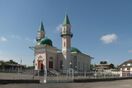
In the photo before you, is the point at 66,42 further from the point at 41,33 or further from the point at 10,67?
the point at 10,67

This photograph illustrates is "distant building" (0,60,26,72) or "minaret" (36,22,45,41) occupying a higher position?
"minaret" (36,22,45,41)

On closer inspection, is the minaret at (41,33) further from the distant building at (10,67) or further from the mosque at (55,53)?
the distant building at (10,67)

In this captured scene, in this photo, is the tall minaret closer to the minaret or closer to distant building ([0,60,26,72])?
the minaret

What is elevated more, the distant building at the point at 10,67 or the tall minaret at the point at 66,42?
the tall minaret at the point at 66,42

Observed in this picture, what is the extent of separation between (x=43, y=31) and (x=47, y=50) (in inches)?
485

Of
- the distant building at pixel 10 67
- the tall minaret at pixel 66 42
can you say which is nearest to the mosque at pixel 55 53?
→ the tall minaret at pixel 66 42

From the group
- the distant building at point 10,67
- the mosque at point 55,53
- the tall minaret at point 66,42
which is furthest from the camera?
the tall minaret at point 66,42

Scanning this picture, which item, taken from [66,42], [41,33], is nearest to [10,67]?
[41,33]

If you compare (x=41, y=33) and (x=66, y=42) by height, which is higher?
(x=41, y=33)

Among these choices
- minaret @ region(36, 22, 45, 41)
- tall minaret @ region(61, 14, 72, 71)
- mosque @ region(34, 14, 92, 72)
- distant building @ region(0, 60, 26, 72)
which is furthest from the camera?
minaret @ region(36, 22, 45, 41)

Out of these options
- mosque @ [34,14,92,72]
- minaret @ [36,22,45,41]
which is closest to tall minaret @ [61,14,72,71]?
mosque @ [34,14,92,72]

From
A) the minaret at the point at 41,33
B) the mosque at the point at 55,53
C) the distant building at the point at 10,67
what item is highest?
the minaret at the point at 41,33

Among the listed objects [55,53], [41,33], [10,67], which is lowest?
[10,67]

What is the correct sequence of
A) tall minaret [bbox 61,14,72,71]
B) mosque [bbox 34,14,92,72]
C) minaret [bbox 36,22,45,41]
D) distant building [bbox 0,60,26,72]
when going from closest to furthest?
1. distant building [bbox 0,60,26,72]
2. mosque [bbox 34,14,92,72]
3. tall minaret [bbox 61,14,72,71]
4. minaret [bbox 36,22,45,41]
